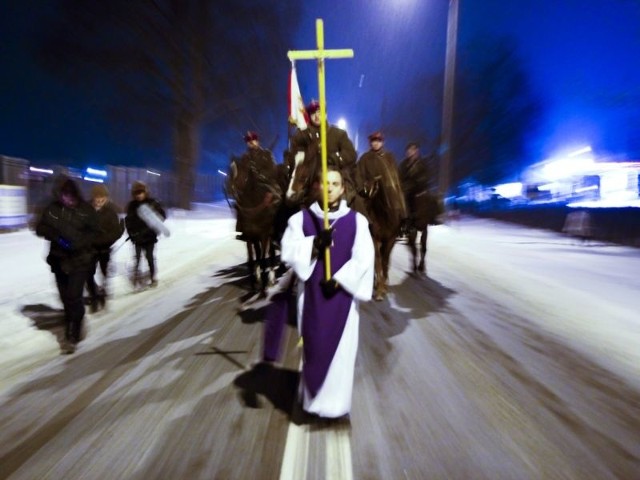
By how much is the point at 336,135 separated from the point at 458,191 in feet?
145

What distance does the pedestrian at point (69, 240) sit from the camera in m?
5.41

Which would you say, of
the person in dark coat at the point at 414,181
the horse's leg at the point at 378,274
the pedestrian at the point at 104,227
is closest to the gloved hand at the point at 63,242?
the pedestrian at the point at 104,227

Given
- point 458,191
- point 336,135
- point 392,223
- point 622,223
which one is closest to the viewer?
point 336,135

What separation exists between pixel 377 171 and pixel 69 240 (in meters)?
4.44

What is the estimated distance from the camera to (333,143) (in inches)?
279

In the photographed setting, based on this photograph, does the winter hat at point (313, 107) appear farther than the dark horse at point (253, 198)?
No

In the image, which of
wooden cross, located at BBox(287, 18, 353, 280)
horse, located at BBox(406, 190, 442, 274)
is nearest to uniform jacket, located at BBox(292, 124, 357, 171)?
wooden cross, located at BBox(287, 18, 353, 280)

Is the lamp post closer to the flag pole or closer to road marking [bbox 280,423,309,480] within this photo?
the flag pole

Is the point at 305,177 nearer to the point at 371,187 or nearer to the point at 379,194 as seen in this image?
the point at 371,187

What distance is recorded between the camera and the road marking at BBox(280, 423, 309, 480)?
3115mm

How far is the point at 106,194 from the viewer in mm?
7445

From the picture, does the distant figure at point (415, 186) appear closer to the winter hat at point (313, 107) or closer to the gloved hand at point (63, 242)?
the winter hat at point (313, 107)

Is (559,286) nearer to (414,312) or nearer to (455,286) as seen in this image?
(455,286)

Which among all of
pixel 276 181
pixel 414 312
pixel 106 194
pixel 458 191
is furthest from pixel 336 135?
pixel 458 191
